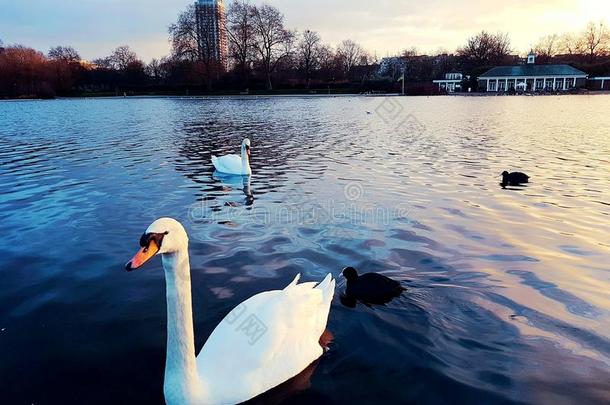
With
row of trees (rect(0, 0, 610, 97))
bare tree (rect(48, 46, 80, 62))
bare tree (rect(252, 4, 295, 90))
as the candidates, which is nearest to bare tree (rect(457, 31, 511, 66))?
row of trees (rect(0, 0, 610, 97))

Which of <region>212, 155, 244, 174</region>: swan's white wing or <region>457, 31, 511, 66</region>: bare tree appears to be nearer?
<region>212, 155, 244, 174</region>: swan's white wing

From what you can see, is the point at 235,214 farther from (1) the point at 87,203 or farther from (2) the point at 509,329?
(2) the point at 509,329

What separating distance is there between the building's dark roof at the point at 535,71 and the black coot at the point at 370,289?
10112 cm

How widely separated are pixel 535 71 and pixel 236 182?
99135mm

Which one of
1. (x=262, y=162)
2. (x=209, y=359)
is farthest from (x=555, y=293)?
(x=262, y=162)

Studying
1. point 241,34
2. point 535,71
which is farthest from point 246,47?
point 535,71

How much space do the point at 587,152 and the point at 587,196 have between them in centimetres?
710

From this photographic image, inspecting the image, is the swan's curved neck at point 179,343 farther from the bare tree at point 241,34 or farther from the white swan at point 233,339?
the bare tree at point 241,34

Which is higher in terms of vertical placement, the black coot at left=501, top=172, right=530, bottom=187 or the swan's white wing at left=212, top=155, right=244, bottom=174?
the swan's white wing at left=212, top=155, right=244, bottom=174

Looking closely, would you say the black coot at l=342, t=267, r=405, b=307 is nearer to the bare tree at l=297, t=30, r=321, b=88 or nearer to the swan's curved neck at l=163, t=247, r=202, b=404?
the swan's curved neck at l=163, t=247, r=202, b=404

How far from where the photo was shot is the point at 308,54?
9494 centimetres

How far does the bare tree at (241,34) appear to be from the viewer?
274 ft

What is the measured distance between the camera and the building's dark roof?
298 ft

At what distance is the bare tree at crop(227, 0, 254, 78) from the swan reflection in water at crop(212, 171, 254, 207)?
Result: 77834mm
